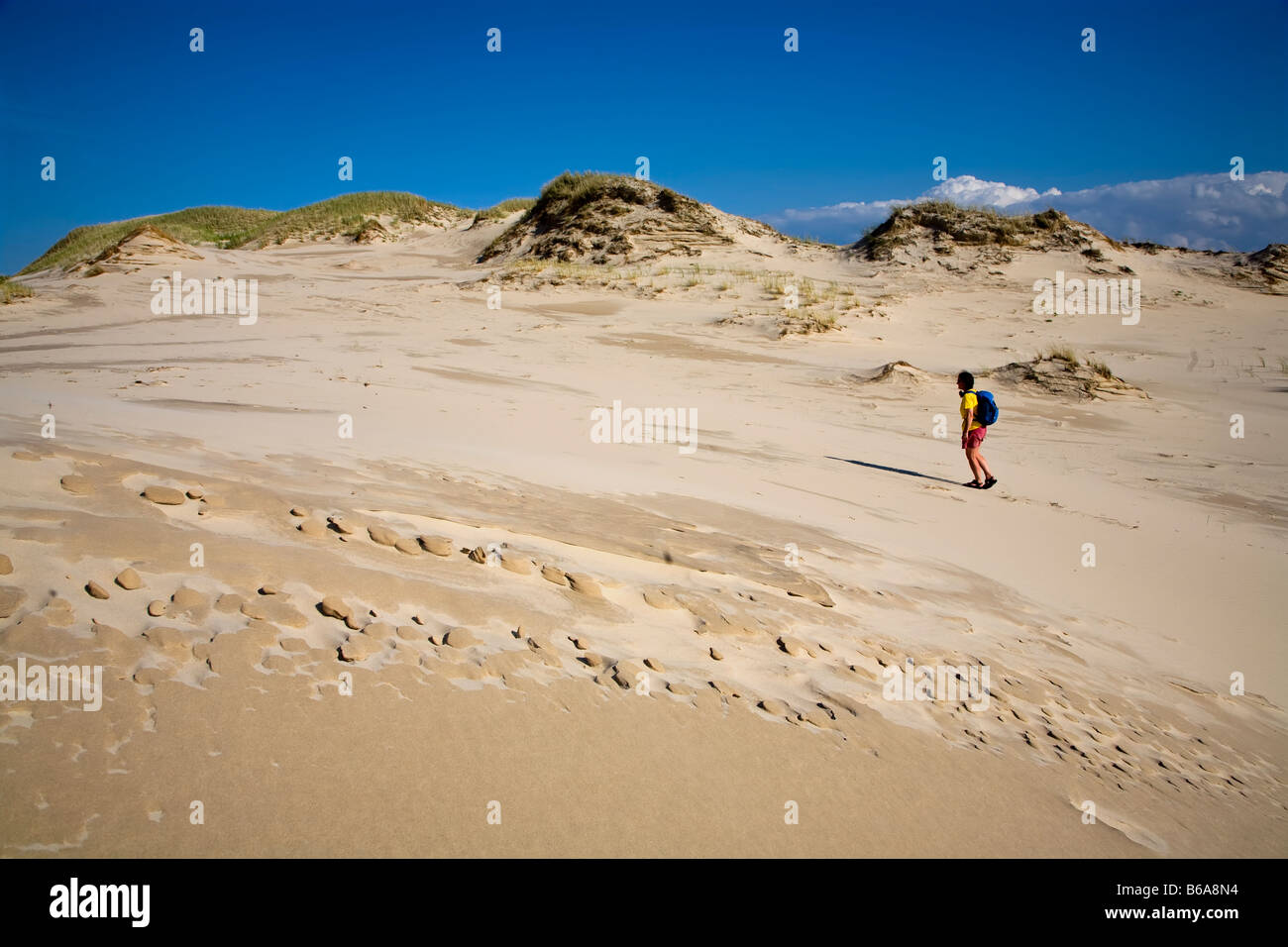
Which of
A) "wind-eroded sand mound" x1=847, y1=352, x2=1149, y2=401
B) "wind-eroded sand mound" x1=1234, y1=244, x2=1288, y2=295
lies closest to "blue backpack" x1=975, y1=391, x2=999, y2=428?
"wind-eroded sand mound" x1=847, y1=352, x2=1149, y2=401

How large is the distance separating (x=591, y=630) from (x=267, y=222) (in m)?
44.6

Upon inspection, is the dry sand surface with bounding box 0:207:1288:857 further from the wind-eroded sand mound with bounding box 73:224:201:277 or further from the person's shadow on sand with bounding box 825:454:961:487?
the wind-eroded sand mound with bounding box 73:224:201:277

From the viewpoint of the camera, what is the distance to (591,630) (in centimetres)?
299

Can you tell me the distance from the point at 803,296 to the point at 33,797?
18.0 metres

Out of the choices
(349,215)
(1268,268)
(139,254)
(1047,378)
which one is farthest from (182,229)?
(1268,268)

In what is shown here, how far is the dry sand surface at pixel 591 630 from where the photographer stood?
76.7 inches

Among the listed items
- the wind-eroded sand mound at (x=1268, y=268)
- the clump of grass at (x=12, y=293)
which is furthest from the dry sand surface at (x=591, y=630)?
the wind-eroded sand mound at (x=1268, y=268)

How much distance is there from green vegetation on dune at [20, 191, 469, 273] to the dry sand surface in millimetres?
28848

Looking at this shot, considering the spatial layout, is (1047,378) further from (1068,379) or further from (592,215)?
(592,215)

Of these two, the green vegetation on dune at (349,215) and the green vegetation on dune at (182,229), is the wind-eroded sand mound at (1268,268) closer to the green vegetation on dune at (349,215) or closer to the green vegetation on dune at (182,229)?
the green vegetation on dune at (349,215)

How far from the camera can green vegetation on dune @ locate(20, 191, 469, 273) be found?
33.7m

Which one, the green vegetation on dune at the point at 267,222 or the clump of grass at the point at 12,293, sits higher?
the green vegetation on dune at the point at 267,222

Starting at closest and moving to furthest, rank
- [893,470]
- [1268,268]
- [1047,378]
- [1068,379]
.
Answer: [893,470] < [1068,379] < [1047,378] < [1268,268]

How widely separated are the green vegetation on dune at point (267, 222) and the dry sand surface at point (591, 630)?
28.8m
